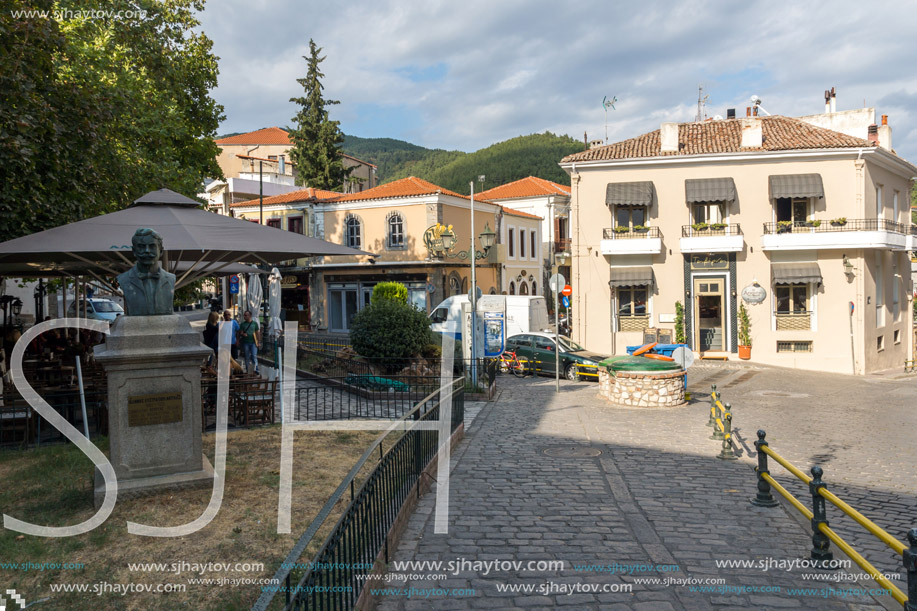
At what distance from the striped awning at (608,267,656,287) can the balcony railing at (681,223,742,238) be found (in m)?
2.07

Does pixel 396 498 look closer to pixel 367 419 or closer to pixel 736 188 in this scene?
pixel 367 419

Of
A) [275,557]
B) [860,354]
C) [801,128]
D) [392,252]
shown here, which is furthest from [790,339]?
[275,557]

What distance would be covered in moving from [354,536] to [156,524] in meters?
2.25

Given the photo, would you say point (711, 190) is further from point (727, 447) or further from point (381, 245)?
point (727, 447)

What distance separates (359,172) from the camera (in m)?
63.3

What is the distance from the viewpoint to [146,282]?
22.5 feet

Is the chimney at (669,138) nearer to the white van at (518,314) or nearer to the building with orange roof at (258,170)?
the white van at (518,314)

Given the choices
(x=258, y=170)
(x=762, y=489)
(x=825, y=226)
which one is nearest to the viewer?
(x=762, y=489)

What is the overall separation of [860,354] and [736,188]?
7.90 meters

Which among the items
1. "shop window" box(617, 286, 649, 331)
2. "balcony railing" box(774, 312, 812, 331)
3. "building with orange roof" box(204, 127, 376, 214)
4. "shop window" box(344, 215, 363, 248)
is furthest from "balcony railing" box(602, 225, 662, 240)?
"building with orange roof" box(204, 127, 376, 214)

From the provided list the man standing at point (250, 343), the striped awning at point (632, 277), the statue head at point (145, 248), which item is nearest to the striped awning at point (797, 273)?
the striped awning at point (632, 277)

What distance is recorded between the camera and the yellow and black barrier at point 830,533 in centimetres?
404

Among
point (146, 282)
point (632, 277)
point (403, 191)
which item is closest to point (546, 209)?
point (403, 191)

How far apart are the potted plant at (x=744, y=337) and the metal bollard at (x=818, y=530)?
21197mm
